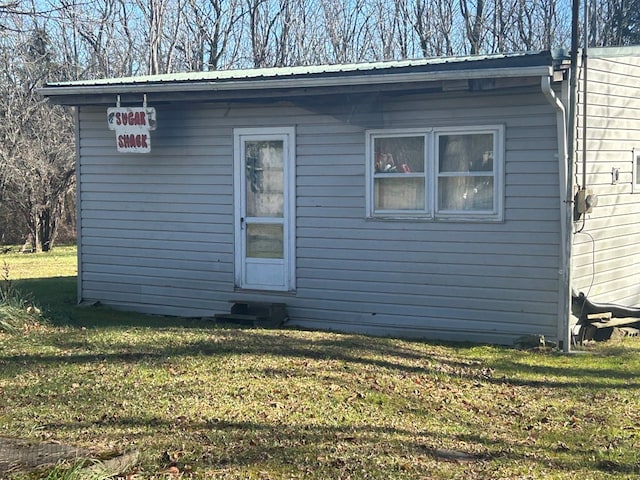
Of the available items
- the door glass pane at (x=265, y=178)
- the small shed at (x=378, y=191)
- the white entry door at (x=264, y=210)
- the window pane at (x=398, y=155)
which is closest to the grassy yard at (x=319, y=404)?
the small shed at (x=378, y=191)

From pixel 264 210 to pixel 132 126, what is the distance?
6.80 feet

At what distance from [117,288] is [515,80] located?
6.18 m

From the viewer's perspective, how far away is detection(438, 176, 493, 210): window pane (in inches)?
340

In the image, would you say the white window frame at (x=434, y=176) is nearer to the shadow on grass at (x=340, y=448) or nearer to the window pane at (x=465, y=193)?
the window pane at (x=465, y=193)

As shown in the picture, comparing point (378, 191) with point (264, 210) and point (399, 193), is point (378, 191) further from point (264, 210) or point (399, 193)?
point (264, 210)

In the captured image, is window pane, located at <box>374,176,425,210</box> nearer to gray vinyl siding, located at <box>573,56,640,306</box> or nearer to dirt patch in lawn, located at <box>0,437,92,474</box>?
gray vinyl siding, located at <box>573,56,640,306</box>

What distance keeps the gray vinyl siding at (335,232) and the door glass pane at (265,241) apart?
10.5 inches

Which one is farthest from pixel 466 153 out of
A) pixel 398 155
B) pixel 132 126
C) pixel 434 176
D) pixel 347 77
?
pixel 132 126

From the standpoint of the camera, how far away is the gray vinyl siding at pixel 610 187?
28.9 feet

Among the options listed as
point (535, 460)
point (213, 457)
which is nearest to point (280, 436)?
point (213, 457)

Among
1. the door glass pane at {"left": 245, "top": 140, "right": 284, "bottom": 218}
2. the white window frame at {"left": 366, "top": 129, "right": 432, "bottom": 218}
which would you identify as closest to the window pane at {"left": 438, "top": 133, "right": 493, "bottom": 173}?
the white window frame at {"left": 366, "top": 129, "right": 432, "bottom": 218}

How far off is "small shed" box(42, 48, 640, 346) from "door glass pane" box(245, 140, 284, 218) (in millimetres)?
20

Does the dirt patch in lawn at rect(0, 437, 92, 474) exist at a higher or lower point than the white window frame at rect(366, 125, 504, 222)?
lower

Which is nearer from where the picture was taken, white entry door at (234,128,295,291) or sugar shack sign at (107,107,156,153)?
white entry door at (234,128,295,291)
